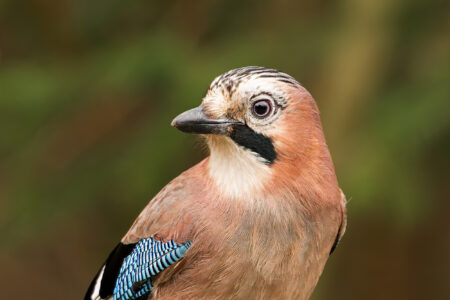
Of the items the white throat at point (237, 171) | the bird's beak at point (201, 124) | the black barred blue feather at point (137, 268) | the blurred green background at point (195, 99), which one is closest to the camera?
the bird's beak at point (201, 124)

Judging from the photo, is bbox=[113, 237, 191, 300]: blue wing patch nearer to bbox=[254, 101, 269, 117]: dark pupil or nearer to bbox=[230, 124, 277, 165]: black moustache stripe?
bbox=[230, 124, 277, 165]: black moustache stripe

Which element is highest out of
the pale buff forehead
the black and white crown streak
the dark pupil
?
the black and white crown streak

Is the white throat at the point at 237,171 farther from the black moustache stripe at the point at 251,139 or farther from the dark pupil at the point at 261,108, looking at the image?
the dark pupil at the point at 261,108

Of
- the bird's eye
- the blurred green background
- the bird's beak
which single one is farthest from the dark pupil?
the blurred green background

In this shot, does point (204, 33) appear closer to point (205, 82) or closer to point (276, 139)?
point (205, 82)

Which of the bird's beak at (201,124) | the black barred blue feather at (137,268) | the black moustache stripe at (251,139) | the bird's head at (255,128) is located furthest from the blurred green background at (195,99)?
the bird's beak at (201,124)

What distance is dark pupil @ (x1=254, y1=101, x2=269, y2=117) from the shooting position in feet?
10.4

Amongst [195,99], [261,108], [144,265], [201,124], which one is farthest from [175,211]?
[195,99]

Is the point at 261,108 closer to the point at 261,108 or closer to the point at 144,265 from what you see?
the point at 261,108

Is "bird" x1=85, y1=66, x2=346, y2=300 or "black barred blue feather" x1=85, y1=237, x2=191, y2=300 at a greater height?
"bird" x1=85, y1=66, x2=346, y2=300

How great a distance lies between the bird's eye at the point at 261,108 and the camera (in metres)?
3.17

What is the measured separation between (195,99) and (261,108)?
2.06m

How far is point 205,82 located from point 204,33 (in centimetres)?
98

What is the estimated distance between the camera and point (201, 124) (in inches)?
124
